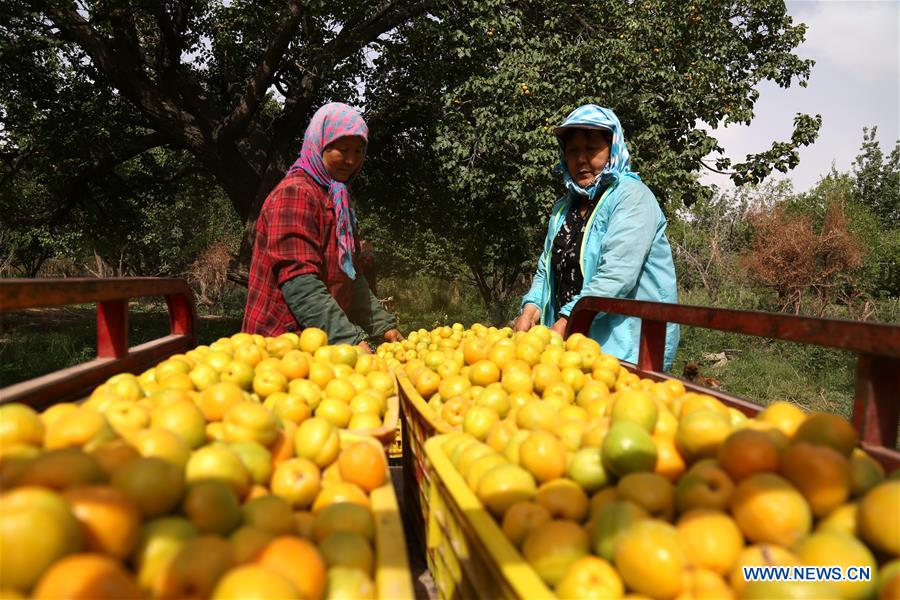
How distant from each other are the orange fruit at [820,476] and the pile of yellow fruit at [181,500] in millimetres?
1034

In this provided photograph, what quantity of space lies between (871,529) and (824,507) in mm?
123

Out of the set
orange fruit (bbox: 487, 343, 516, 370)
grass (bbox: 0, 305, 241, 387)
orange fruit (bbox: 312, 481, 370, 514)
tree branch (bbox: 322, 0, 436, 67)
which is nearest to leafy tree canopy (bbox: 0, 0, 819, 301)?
tree branch (bbox: 322, 0, 436, 67)

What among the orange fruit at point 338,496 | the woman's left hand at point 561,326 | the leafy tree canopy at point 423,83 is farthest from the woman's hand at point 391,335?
the leafy tree canopy at point 423,83

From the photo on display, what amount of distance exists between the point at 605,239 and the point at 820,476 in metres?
2.35

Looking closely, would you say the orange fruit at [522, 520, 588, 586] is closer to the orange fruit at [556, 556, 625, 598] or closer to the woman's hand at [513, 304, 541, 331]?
the orange fruit at [556, 556, 625, 598]

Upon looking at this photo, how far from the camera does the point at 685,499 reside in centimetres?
138

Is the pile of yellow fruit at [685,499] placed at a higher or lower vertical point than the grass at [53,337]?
higher

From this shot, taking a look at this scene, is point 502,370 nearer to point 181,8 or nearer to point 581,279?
point 581,279

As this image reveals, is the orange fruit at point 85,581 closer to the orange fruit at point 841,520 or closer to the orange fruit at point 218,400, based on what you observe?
the orange fruit at point 218,400

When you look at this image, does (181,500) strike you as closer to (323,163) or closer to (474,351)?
(474,351)

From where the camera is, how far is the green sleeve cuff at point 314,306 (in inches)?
131

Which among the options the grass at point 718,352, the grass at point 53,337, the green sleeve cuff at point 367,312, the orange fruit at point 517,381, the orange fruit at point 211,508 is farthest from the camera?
the grass at point 53,337

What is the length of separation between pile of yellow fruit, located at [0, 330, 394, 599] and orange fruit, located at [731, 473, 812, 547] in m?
0.86

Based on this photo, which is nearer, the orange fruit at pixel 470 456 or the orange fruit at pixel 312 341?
the orange fruit at pixel 470 456
